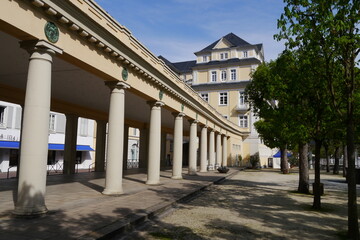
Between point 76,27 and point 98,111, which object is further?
point 98,111

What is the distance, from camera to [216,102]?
53.0 m

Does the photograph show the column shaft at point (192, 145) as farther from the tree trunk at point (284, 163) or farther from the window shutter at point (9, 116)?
the window shutter at point (9, 116)

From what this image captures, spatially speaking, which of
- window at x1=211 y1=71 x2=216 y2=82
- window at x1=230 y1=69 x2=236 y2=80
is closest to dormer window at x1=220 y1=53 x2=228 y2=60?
window at x1=211 y1=71 x2=216 y2=82

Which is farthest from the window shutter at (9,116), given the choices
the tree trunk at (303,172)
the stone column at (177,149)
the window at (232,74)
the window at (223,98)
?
the window at (232,74)

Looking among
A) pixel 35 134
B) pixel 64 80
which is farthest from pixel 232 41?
pixel 35 134

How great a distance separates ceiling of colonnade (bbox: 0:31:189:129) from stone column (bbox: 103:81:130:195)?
66.4 inches

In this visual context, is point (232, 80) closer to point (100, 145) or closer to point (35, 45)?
point (100, 145)

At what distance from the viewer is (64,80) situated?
13.6m

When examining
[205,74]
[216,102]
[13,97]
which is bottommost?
[13,97]

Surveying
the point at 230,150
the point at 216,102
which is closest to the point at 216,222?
the point at 230,150

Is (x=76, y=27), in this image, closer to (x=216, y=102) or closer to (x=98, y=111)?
(x=98, y=111)

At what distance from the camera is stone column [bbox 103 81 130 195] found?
11.4 m

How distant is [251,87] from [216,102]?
32738mm

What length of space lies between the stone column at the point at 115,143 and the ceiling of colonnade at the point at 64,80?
5.53ft
